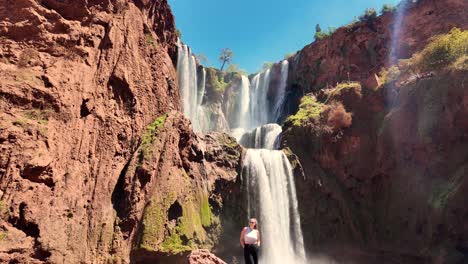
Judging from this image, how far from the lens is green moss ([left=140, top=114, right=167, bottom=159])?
55.1ft

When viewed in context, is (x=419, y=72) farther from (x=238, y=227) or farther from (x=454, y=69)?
(x=238, y=227)

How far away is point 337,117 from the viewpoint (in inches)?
1027

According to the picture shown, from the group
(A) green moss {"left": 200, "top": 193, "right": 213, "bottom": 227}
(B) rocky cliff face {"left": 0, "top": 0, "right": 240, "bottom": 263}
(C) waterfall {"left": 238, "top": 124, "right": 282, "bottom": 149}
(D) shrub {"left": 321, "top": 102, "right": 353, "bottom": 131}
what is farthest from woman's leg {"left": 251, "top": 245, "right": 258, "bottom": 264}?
(C) waterfall {"left": 238, "top": 124, "right": 282, "bottom": 149}

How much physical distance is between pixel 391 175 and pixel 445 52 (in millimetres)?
8679

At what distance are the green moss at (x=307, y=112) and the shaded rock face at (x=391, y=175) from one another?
66cm

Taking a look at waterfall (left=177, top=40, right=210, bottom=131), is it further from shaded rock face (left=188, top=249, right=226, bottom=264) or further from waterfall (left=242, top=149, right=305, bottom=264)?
shaded rock face (left=188, top=249, right=226, bottom=264)

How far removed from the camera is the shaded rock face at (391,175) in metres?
18.9

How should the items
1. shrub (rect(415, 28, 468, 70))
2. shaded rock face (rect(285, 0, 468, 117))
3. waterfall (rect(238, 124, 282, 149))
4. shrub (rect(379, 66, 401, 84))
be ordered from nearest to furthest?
shrub (rect(415, 28, 468, 70))
shrub (rect(379, 66, 401, 84))
waterfall (rect(238, 124, 282, 149))
shaded rock face (rect(285, 0, 468, 117))

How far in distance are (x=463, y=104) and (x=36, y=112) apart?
71.5 ft

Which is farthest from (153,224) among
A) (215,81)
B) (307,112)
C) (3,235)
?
(215,81)

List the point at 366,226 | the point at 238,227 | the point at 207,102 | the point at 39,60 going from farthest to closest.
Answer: the point at 207,102
the point at 366,226
the point at 238,227
the point at 39,60

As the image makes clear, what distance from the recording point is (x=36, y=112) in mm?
13328

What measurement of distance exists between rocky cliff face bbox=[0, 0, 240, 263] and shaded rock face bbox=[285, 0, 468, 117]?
809 inches

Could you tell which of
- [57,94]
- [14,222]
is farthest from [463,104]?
[14,222]
